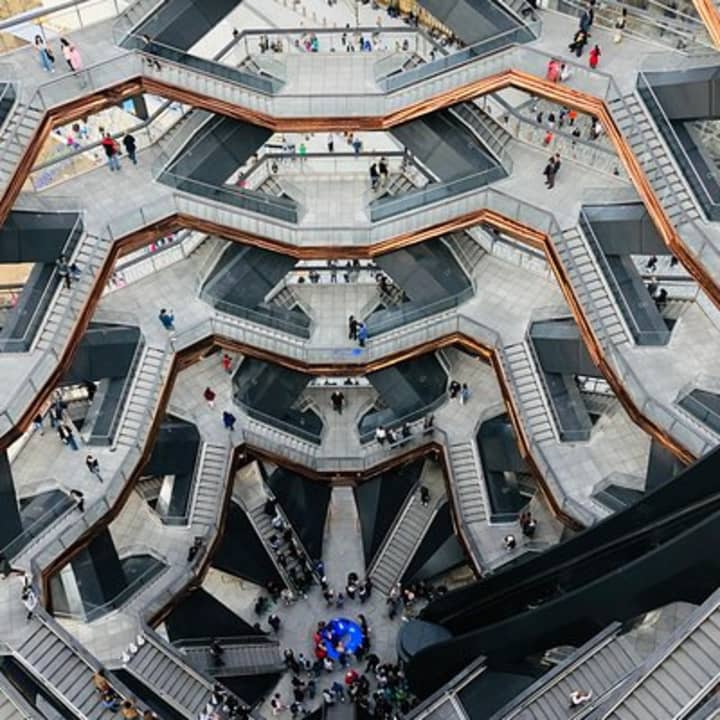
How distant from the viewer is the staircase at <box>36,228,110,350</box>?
104 ft

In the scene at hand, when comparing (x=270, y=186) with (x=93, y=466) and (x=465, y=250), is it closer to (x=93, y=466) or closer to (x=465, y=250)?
(x=465, y=250)

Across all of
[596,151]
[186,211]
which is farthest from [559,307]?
[186,211]

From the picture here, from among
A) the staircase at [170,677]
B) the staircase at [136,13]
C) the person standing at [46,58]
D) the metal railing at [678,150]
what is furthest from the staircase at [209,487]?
the metal railing at [678,150]

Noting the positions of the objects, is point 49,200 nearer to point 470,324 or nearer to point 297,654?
point 470,324

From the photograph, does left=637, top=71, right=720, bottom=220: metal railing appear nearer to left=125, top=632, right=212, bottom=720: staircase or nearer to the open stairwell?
the open stairwell

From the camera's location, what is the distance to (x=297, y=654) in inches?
1587

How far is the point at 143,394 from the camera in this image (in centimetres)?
3572

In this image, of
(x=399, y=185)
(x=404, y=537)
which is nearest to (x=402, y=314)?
(x=399, y=185)

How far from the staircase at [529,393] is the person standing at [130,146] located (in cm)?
1693

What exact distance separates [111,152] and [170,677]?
65.3 feet

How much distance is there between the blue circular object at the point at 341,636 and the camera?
40.2 meters

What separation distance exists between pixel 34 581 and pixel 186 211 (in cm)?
1471

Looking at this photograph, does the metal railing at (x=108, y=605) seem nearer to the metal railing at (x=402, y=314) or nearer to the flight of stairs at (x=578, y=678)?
the metal railing at (x=402, y=314)

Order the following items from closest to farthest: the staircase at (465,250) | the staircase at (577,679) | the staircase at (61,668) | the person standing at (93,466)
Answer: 1. the staircase at (577,679)
2. the staircase at (61,668)
3. the person standing at (93,466)
4. the staircase at (465,250)
